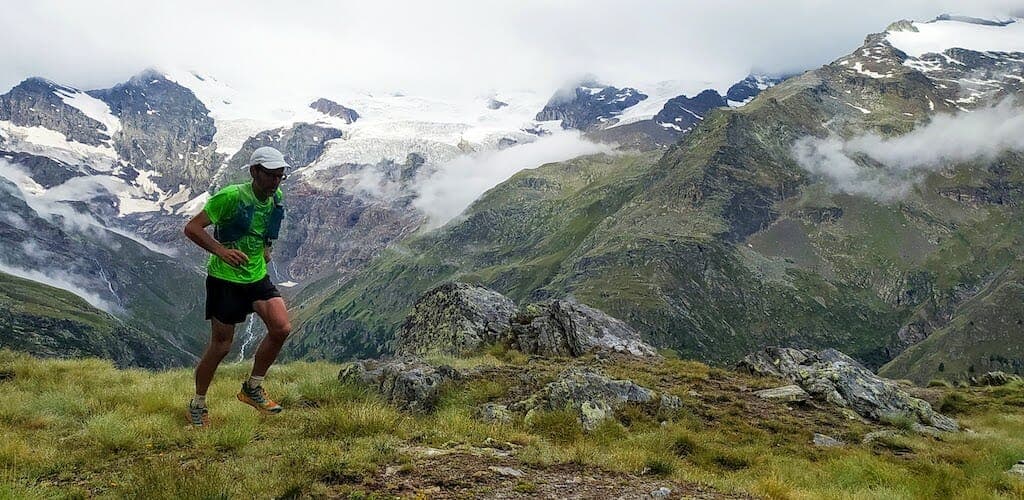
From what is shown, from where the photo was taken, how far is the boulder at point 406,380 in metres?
14.2

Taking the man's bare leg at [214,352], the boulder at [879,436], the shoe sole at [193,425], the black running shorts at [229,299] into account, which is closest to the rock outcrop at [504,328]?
the boulder at [879,436]

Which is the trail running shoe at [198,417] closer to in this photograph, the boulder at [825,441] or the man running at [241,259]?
the man running at [241,259]

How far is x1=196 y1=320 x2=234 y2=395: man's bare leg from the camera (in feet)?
34.5

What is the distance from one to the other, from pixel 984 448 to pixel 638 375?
937 centimetres

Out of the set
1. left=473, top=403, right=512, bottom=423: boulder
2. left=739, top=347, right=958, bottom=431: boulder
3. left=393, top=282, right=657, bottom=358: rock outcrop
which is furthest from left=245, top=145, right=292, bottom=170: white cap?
left=739, top=347, right=958, bottom=431: boulder

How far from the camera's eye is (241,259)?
999 cm

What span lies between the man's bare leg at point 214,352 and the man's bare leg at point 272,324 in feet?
1.87

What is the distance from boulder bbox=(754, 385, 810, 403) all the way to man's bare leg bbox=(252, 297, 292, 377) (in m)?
15.5

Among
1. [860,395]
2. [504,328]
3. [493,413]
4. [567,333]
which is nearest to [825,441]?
[860,395]

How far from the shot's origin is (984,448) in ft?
49.0

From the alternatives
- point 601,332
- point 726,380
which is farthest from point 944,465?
point 601,332

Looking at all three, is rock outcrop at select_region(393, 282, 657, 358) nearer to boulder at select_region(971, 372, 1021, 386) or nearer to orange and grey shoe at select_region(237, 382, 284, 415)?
orange and grey shoe at select_region(237, 382, 284, 415)

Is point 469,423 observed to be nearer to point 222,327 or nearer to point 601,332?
point 222,327

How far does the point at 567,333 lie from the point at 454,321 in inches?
234
